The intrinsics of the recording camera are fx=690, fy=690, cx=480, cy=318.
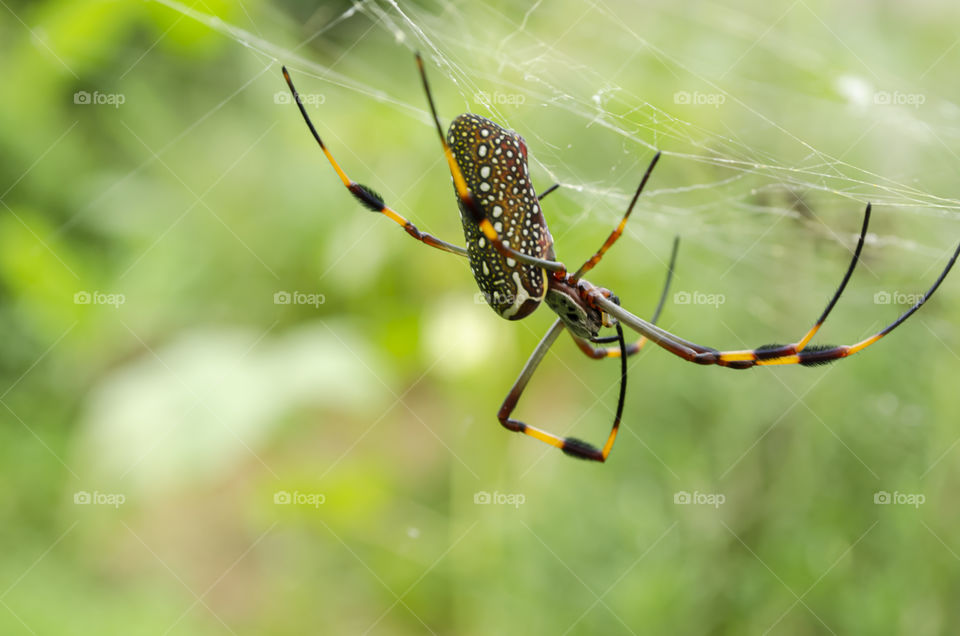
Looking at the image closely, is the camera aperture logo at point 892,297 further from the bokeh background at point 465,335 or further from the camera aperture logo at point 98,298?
the camera aperture logo at point 98,298

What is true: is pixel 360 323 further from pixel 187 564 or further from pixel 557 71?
pixel 187 564

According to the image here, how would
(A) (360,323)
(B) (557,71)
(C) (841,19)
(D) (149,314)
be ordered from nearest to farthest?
(B) (557,71)
(A) (360,323)
(C) (841,19)
(D) (149,314)

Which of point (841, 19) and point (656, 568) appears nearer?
point (656, 568)

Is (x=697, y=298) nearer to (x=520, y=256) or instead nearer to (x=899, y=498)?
(x=899, y=498)

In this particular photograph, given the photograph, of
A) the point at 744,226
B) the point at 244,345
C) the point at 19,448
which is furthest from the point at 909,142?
the point at 19,448

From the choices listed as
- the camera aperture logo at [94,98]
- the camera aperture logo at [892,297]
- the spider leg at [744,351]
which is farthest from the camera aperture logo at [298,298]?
the camera aperture logo at [892,297]

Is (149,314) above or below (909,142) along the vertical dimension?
below
